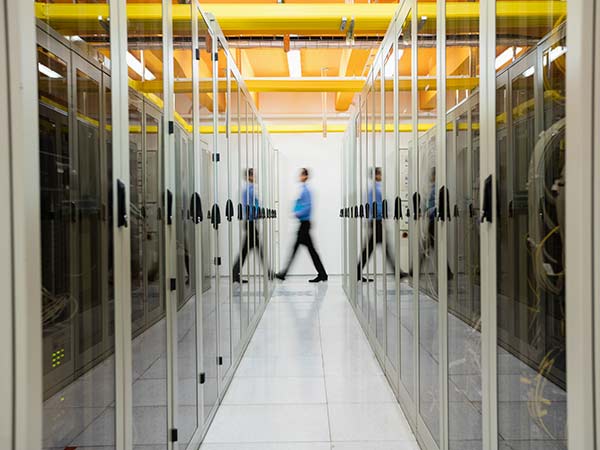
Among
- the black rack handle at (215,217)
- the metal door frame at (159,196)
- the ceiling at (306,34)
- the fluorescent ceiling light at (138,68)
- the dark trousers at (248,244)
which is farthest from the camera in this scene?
the dark trousers at (248,244)

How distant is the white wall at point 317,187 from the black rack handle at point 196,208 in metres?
6.84

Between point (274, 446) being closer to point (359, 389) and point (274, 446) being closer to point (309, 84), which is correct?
point (359, 389)

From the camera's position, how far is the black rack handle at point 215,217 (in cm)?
301

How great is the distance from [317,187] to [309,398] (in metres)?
6.56

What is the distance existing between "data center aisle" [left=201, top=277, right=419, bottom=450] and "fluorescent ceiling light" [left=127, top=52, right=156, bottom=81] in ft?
5.88

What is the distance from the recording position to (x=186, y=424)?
2.26 metres

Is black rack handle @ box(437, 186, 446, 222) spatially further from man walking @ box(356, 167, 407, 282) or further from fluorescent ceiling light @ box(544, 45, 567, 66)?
man walking @ box(356, 167, 407, 282)

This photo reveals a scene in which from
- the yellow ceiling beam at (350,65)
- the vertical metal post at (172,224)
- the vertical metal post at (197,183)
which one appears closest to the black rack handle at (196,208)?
the vertical metal post at (197,183)

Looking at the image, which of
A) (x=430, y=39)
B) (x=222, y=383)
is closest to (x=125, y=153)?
(x=430, y=39)

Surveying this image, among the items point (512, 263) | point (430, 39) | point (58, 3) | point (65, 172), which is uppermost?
point (430, 39)

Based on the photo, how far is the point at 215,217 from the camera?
10.0 ft

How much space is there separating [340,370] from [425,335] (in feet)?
4.94

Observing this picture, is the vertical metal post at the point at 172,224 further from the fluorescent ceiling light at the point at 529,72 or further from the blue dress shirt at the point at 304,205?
the blue dress shirt at the point at 304,205

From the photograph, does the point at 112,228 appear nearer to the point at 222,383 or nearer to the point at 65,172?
the point at 65,172
